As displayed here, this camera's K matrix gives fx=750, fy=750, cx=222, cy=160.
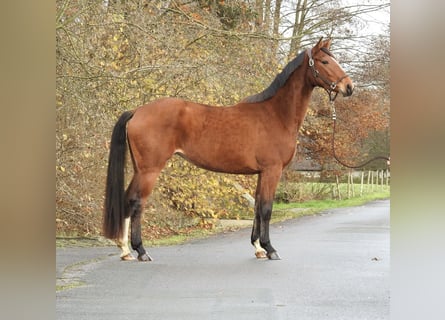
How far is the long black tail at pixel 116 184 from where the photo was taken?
4.91m

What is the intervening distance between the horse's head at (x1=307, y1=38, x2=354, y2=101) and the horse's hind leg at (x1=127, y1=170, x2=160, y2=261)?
123 centimetres

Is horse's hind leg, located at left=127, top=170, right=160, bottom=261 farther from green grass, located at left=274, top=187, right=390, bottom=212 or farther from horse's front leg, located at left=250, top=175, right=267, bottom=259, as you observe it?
green grass, located at left=274, top=187, right=390, bottom=212

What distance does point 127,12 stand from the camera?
508 centimetres

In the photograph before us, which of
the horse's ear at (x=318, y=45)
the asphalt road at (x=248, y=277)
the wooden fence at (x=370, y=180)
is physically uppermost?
the horse's ear at (x=318, y=45)

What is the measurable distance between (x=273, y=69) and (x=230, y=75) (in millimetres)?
293

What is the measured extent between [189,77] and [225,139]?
1.64 ft

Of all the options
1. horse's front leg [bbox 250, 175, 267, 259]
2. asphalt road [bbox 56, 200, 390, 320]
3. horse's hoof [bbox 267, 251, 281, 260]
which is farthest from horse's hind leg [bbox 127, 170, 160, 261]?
horse's hoof [bbox 267, 251, 281, 260]

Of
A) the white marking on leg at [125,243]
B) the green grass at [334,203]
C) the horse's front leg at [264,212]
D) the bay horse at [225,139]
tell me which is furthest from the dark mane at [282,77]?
the white marking on leg at [125,243]

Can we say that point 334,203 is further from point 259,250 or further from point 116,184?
point 116,184

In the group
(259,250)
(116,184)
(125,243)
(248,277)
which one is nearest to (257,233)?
(259,250)

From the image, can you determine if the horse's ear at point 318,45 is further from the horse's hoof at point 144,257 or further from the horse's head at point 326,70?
the horse's hoof at point 144,257

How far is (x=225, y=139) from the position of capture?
4.96 m
